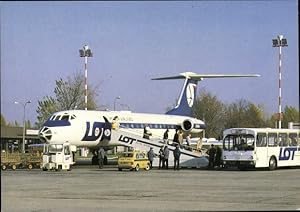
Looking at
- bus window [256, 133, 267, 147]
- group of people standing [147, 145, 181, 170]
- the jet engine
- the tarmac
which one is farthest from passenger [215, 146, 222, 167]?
the tarmac

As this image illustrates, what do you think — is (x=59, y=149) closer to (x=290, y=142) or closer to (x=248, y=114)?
(x=290, y=142)

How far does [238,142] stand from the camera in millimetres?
37125

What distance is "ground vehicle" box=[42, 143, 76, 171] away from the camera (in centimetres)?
3553

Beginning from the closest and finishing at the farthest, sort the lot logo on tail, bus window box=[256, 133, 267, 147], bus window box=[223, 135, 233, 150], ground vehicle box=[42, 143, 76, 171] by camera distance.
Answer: ground vehicle box=[42, 143, 76, 171], bus window box=[256, 133, 267, 147], bus window box=[223, 135, 233, 150], the lot logo on tail

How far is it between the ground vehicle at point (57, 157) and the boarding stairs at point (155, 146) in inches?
268

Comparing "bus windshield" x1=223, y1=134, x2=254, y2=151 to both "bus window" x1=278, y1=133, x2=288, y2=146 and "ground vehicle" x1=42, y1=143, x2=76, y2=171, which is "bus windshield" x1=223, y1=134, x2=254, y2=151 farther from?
"ground vehicle" x1=42, y1=143, x2=76, y2=171

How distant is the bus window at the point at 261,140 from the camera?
36469 millimetres

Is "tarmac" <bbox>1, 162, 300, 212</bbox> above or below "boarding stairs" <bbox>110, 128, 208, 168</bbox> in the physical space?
below

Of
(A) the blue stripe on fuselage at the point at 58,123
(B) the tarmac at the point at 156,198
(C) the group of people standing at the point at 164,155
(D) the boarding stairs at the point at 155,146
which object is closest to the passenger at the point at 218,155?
(D) the boarding stairs at the point at 155,146

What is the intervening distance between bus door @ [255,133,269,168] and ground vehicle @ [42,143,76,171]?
444 inches

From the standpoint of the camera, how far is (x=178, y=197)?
17188 millimetres

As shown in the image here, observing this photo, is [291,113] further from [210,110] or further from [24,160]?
[210,110]

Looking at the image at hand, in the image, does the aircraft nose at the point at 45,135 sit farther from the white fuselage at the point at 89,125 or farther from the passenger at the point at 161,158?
the passenger at the point at 161,158

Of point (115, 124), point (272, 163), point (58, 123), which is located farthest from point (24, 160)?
point (272, 163)
